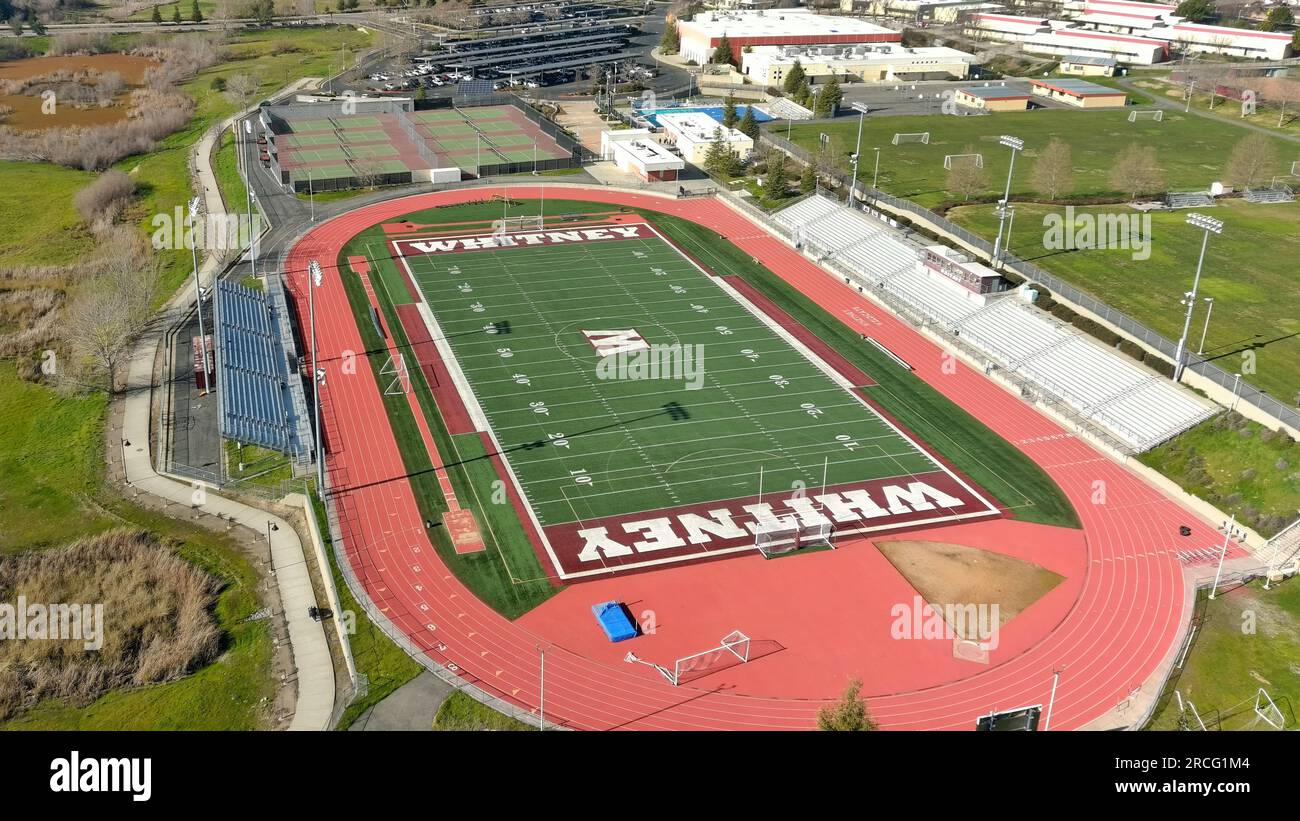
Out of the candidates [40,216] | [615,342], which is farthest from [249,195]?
[615,342]

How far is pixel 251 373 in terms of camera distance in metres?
55.7

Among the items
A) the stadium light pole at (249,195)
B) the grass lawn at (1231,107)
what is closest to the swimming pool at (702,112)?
the stadium light pole at (249,195)

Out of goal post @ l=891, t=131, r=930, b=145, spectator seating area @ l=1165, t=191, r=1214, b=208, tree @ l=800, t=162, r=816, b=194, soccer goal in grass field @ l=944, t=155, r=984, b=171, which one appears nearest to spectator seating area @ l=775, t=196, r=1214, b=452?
tree @ l=800, t=162, r=816, b=194

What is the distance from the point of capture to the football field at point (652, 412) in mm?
46656

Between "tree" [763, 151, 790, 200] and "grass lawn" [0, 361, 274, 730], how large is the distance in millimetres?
53895

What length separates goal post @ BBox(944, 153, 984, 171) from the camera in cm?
9462

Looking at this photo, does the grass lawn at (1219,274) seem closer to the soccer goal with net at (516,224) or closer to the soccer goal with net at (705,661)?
the soccer goal with net at (516,224)

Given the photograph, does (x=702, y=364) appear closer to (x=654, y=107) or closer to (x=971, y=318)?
(x=971, y=318)

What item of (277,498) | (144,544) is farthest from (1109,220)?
(144,544)

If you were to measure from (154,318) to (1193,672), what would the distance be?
5847cm

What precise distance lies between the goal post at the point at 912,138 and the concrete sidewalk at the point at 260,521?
7114 centimetres

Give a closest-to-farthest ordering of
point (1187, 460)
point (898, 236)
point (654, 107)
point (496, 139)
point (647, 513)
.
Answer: point (647, 513) < point (1187, 460) < point (898, 236) < point (496, 139) < point (654, 107)

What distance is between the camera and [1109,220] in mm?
83062

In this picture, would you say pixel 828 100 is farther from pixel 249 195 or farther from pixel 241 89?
pixel 241 89
